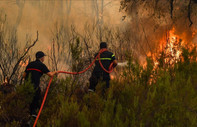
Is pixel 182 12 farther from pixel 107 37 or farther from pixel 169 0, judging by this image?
pixel 107 37

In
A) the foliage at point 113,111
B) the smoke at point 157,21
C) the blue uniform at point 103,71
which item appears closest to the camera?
the foliage at point 113,111

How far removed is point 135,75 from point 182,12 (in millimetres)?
7641

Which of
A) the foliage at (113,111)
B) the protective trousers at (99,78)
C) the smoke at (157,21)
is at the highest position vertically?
the smoke at (157,21)

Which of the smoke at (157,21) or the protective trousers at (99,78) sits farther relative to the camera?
the smoke at (157,21)

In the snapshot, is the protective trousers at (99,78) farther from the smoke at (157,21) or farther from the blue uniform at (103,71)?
the smoke at (157,21)

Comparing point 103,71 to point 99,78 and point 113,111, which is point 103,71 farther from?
point 113,111

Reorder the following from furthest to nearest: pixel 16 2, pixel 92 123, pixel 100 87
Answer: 1. pixel 16 2
2. pixel 100 87
3. pixel 92 123

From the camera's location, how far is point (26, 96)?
10.8 ft

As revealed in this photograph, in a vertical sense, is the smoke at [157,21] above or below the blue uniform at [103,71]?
above

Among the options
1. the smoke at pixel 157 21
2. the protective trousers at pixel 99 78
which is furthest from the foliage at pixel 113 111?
the smoke at pixel 157 21

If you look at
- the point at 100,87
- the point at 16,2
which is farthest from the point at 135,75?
the point at 16,2

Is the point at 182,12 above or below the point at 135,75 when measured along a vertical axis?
above

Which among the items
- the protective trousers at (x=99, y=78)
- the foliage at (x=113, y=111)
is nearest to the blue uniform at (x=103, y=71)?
the protective trousers at (x=99, y=78)

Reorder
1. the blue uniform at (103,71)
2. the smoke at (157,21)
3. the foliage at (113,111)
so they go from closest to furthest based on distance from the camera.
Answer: the foliage at (113,111), the blue uniform at (103,71), the smoke at (157,21)
